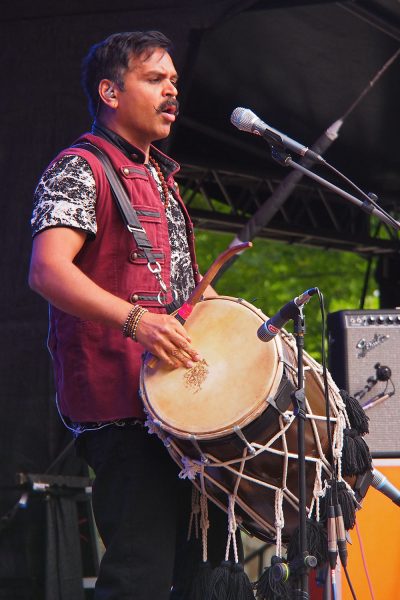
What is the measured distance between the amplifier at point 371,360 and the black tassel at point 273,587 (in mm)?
1782

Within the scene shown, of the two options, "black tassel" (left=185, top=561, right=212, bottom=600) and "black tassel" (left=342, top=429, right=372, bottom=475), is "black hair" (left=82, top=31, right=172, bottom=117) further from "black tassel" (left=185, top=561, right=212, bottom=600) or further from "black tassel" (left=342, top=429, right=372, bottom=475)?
"black tassel" (left=185, top=561, right=212, bottom=600)

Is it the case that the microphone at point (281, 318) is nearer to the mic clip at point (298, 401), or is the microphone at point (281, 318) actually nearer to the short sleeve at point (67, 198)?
the mic clip at point (298, 401)

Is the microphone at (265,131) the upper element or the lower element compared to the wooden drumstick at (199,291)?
upper

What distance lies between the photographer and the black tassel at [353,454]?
2695 mm

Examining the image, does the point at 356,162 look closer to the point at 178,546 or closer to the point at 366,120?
the point at 366,120

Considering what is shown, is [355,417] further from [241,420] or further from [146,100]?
[146,100]

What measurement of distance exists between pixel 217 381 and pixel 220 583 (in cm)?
54

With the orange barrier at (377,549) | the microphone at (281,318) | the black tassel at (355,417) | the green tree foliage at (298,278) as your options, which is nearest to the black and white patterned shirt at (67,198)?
the microphone at (281,318)

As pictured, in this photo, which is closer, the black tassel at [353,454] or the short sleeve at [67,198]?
the short sleeve at [67,198]

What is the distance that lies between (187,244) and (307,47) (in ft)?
11.4

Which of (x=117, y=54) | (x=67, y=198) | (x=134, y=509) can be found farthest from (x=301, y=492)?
(x=117, y=54)

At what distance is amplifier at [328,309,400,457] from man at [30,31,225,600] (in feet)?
5.39

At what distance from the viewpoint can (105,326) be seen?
8.61 feet

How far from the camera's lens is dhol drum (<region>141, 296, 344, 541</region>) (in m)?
2.49
